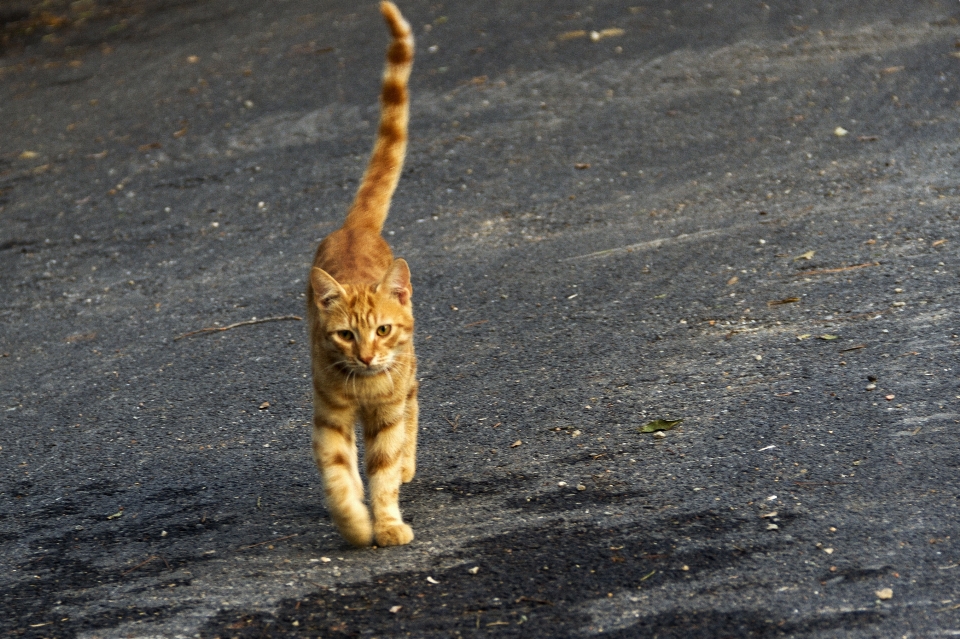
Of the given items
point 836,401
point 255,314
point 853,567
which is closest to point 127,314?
point 255,314

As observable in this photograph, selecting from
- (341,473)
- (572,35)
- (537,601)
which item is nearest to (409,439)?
(341,473)

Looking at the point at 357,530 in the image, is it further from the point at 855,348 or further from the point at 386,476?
the point at 855,348

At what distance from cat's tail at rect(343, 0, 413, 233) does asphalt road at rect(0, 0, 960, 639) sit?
3.51 feet

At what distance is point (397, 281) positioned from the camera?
4426 mm

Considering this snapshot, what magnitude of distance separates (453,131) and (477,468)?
492 cm

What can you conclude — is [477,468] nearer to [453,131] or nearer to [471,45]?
[453,131]

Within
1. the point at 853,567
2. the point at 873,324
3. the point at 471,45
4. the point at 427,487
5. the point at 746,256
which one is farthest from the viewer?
the point at 471,45

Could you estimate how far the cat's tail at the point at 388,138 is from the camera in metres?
5.30

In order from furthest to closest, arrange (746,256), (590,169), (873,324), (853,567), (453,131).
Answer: (453,131), (590,169), (746,256), (873,324), (853,567)

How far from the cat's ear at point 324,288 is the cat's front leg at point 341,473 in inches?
18.3

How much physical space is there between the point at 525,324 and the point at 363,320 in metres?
2.18

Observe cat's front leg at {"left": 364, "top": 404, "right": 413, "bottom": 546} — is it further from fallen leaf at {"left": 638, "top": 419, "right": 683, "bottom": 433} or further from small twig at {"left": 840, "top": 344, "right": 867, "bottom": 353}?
small twig at {"left": 840, "top": 344, "right": 867, "bottom": 353}

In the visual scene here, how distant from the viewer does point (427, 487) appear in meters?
4.78

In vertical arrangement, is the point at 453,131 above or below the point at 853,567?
above
